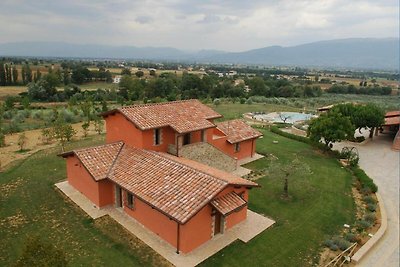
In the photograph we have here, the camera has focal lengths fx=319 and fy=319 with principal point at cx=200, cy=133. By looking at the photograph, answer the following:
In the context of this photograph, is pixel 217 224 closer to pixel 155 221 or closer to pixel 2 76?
pixel 155 221

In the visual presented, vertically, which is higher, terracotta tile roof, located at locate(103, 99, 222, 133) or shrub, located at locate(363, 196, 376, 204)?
terracotta tile roof, located at locate(103, 99, 222, 133)

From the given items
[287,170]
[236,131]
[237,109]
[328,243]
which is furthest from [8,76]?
[328,243]

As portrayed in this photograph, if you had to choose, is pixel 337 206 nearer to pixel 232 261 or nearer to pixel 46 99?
pixel 232 261

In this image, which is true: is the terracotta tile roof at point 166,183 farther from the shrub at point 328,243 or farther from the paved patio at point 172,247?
the shrub at point 328,243

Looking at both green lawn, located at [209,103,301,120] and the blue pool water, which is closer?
the blue pool water

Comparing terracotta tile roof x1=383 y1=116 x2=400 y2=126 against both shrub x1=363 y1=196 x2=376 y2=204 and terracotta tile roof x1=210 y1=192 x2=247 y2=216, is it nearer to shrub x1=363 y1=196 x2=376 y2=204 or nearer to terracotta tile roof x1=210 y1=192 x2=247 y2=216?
shrub x1=363 y1=196 x2=376 y2=204

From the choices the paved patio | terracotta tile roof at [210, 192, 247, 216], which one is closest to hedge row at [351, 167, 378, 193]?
the paved patio

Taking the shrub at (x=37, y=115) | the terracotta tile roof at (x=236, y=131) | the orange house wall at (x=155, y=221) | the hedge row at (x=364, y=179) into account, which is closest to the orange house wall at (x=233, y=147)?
the terracotta tile roof at (x=236, y=131)
